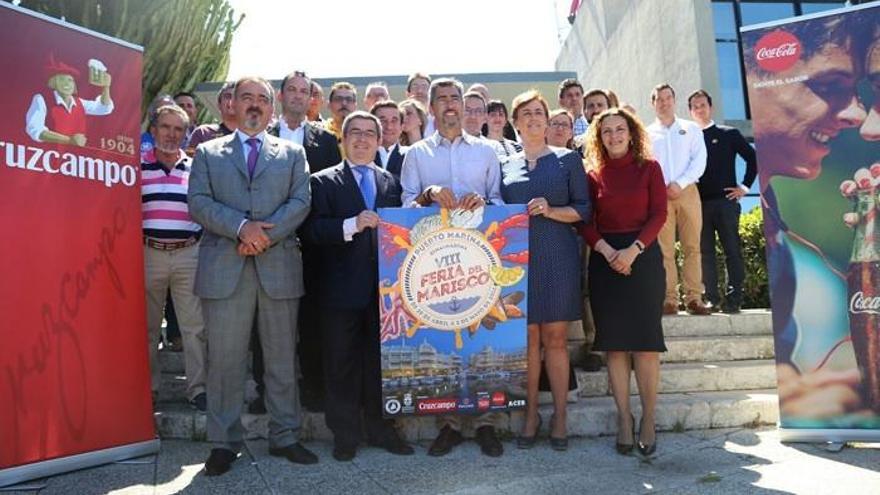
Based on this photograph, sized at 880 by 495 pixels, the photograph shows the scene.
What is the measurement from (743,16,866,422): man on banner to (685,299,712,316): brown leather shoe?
1867mm

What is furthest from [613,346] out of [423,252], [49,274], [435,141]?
[49,274]

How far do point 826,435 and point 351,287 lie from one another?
3.11m

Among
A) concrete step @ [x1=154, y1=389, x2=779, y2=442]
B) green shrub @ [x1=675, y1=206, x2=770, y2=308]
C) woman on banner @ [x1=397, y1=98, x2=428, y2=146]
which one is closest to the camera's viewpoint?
concrete step @ [x1=154, y1=389, x2=779, y2=442]

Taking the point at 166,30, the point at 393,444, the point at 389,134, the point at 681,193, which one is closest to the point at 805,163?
the point at 681,193

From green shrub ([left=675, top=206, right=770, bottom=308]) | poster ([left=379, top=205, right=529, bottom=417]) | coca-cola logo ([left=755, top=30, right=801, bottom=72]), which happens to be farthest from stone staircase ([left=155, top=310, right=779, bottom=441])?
coca-cola logo ([left=755, top=30, right=801, bottom=72])

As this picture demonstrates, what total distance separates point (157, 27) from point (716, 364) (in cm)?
1016

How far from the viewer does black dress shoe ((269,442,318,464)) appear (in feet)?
12.3

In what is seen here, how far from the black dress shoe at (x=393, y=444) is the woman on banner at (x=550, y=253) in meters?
0.72

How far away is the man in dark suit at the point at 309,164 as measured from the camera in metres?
4.35

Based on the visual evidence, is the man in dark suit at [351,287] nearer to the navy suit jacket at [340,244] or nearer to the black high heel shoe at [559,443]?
the navy suit jacket at [340,244]

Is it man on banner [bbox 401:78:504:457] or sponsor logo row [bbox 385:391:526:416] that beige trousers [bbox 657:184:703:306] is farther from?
sponsor logo row [bbox 385:391:526:416]

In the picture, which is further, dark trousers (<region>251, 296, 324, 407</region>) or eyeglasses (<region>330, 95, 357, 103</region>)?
eyeglasses (<region>330, 95, 357, 103</region>)

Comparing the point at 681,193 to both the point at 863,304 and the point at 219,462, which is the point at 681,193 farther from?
the point at 219,462

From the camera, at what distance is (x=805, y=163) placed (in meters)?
4.15
